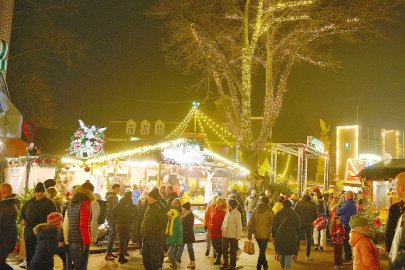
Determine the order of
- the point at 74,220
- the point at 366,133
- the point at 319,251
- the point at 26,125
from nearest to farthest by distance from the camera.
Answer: the point at 74,220, the point at 319,251, the point at 26,125, the point at 366,133

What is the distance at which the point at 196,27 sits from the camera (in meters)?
17.9

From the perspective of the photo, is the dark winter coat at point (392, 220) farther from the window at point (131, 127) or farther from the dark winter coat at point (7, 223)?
the window at point (131, 127)

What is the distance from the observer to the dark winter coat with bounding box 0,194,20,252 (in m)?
6.99

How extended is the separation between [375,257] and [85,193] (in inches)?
182

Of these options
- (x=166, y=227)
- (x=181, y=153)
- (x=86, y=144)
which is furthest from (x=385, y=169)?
(x=86, y=144)

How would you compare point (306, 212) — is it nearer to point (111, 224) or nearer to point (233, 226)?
point (233, 226)

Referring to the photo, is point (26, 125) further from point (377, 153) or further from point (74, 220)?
point (377, 153)

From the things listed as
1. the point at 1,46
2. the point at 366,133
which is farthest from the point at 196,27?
the point at 366,133

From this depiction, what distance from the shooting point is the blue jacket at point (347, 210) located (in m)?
11.8

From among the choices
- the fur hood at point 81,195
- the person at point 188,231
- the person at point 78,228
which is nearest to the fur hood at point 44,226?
the person at point 78,228

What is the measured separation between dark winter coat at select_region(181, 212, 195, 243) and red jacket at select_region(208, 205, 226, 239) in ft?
1.76

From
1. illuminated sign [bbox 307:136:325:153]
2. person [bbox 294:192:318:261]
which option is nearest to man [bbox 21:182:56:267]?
person [bbox 294:192:318:261]

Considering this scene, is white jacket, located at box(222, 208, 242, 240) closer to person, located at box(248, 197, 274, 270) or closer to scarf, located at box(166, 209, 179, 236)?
person, located at box(248, 197, 274, 270)

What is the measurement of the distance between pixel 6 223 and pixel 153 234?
2.60 metres
